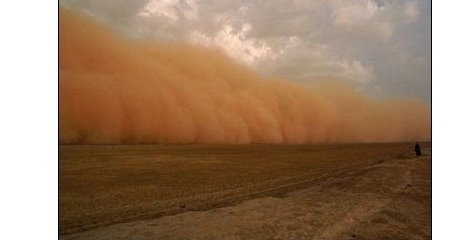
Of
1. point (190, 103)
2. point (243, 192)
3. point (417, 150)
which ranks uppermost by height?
point (190, 103)

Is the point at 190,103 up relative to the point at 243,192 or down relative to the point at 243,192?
up

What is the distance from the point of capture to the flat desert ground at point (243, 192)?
3.78 m

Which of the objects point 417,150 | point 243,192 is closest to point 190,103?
point 243,192

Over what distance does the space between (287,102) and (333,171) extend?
1.05 meters

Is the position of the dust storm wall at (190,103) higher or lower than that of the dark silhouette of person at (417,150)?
higher

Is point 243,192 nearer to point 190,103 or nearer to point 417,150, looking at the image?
point 190,103

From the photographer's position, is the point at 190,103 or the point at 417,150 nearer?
the point at 190,103

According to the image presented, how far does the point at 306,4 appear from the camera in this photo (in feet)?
13.5

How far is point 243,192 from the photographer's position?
4.28m

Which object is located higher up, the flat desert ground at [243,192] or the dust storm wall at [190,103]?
the dust storm wall at [190,103]

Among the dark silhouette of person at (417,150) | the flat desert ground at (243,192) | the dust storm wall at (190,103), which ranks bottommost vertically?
the flat desert ground at (243,192)

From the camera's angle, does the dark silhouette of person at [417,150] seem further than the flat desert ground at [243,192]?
Yes
